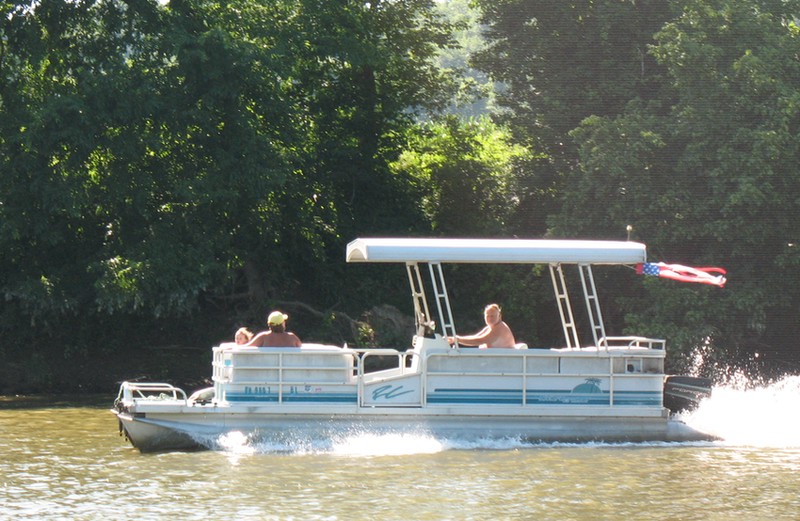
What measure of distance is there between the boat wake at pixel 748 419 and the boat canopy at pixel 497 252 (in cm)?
261

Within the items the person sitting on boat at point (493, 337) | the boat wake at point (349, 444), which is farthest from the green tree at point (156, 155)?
the person sitting on boat at point (493, 337)

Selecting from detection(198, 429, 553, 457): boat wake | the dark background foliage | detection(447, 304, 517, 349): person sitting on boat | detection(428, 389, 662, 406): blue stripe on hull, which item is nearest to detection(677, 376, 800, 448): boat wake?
detection(428, 389, 662, 406): blue stripe on hull

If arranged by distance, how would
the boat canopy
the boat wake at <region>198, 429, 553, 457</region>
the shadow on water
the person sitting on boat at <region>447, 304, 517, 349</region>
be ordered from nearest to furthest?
1. the boat wake at <region>198, 429, 553, 457</region>
2. the boat canopy
3. the person sitting on boat at <region>447, 304, 517, 349</region>
4. the shadow on water

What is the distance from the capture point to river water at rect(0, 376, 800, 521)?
1226cm

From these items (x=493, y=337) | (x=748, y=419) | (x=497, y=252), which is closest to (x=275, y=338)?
(x=493, y=337)

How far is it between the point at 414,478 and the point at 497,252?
3.57 metres

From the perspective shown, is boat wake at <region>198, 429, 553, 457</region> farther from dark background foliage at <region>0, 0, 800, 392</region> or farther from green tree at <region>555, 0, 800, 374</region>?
green tree at <region>555, 0, 800, 374</region>

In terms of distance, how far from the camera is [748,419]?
18.1 metres

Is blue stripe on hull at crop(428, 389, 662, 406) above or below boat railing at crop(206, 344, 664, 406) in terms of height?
below

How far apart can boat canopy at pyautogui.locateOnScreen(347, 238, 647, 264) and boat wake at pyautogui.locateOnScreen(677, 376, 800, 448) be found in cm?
261

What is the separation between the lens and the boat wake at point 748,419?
17000 mm

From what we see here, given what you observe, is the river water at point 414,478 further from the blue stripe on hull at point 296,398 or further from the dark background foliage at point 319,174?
the dark background foliage at point 319,174

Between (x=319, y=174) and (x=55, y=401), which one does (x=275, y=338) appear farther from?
(x=319, y=174)

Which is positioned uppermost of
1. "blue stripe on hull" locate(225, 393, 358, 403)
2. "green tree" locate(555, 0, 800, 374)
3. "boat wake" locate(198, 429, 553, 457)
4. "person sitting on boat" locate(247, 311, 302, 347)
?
"green tree" locate(555, 0, 800, 374)
